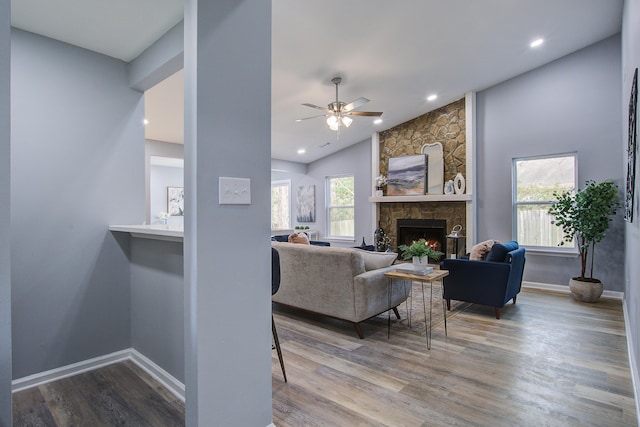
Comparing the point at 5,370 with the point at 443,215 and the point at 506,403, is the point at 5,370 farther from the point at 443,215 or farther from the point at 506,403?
Result: the point at 443,215

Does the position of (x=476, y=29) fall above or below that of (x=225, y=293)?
above

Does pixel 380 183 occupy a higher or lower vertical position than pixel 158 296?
higher

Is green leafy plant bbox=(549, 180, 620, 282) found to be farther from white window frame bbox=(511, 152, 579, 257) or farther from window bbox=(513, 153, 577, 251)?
window bbox=(513, 153, 577, 251)

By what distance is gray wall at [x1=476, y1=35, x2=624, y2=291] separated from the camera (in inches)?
186

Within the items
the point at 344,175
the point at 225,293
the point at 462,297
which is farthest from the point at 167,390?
the point at 344,175

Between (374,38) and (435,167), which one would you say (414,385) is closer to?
(374,38)

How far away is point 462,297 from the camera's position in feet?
13.1

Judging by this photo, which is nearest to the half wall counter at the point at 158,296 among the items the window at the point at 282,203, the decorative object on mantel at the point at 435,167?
the decorative object on mantel at the point at 435,167

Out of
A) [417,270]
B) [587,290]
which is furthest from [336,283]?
[587,290]

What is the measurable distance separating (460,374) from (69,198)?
3131 mm

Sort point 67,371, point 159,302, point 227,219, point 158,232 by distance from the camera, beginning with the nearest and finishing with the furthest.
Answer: point 227,219
point 158,232
point 159,302
point 67,371

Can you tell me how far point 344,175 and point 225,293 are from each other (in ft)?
22.4

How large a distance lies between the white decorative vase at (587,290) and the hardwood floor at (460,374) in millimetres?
626

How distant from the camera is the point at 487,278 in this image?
149 inches
